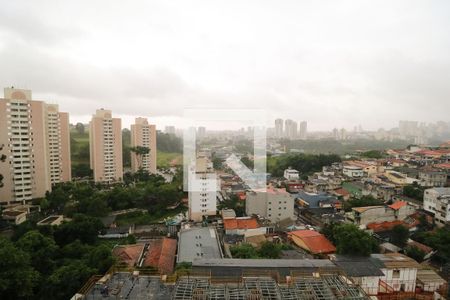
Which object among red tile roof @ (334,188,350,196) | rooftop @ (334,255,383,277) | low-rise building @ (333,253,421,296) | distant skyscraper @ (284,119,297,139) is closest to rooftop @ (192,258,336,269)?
rooftop @ (334,255,383,277)

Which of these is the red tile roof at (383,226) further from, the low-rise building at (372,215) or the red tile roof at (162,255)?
the red tile roof at (162,255)

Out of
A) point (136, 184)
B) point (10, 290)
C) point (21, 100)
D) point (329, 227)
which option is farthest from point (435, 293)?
point (21, 100)

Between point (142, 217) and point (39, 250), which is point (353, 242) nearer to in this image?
point (39, 250)

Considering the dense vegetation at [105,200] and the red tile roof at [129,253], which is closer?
the red tile roof at [129,253]

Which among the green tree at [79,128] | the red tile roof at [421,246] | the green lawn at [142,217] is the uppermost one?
the green tree at [79,128]

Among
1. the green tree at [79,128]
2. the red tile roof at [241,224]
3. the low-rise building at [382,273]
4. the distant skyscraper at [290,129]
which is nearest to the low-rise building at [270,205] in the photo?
the red tile roof at [241,224]

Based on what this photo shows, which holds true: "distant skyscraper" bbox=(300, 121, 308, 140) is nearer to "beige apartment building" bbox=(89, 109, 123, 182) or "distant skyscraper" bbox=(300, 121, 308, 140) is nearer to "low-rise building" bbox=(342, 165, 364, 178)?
"low-rise building" bbox=(342, 165, 364, 178)

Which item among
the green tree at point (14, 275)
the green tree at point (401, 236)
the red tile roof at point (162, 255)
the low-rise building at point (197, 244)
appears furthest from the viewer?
the green tree at point (401, 236)
